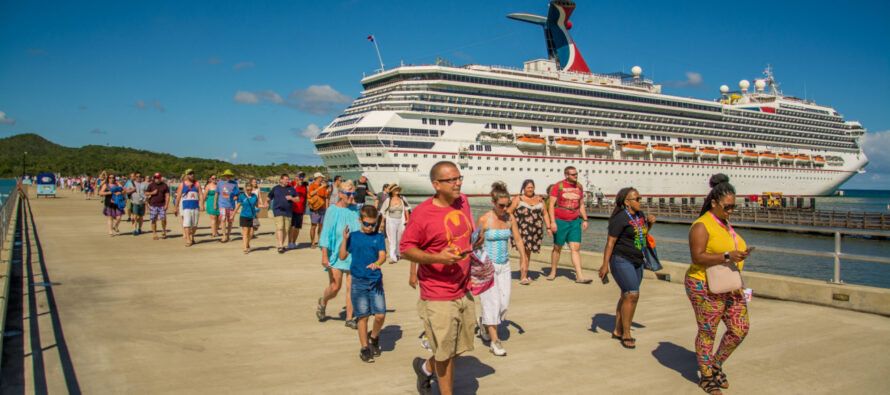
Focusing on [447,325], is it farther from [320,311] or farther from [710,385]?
[320,311]

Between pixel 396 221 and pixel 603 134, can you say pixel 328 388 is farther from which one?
pixel 603 134

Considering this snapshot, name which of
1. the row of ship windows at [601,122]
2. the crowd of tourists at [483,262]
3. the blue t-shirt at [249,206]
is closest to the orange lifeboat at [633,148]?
the row of ship windows at [601,122]

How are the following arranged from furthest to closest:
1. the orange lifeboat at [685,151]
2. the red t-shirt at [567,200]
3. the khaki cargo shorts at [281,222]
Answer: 1. the orange lifeboat at [685,151]
2. the khaki cargo shorts at [281,222]
3. the red t-shirt at [567,200]

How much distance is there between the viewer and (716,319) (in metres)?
3.96

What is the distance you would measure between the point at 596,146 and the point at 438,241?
5952cm

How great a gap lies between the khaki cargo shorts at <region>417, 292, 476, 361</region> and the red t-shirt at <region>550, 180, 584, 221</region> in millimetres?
5039

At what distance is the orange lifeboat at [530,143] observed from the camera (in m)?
55.1

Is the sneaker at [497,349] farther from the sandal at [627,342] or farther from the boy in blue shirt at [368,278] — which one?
the sandal at [627,342]

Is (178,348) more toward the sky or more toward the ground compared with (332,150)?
more toward the ground

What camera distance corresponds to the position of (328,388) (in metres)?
3.93

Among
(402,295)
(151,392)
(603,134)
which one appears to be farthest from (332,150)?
(151,392)

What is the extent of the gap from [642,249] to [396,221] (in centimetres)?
531

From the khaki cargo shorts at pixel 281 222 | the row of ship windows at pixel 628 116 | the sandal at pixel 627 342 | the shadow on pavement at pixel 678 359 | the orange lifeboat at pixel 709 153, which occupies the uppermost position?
the row of ship windows at pixel 628 116

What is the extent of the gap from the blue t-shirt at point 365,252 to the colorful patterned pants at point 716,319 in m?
2.61
